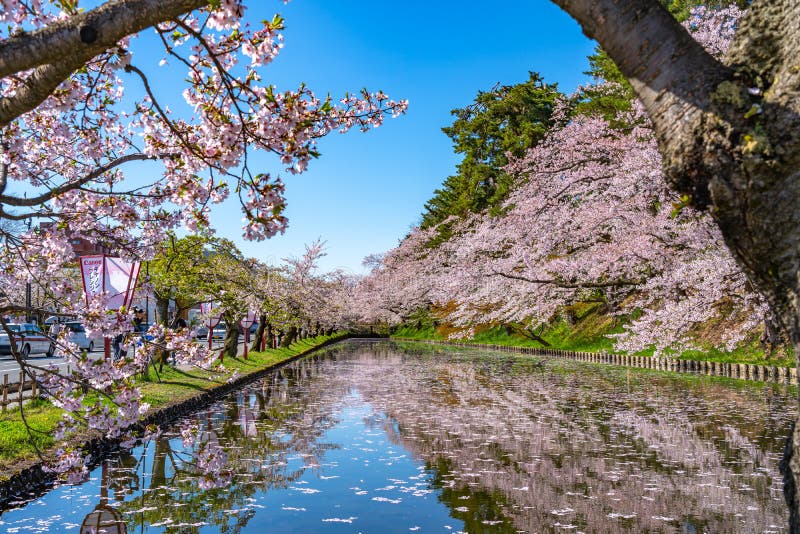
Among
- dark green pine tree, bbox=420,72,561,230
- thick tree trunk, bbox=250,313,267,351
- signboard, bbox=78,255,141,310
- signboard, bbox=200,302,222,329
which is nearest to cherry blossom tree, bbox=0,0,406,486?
signboard, bbox=78,255,141,310

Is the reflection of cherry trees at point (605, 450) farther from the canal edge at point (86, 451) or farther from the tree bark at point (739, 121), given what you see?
the canal edge at point (86, 451)

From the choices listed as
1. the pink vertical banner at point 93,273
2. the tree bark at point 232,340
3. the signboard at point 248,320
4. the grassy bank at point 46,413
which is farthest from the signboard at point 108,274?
the signboard at point 248,320

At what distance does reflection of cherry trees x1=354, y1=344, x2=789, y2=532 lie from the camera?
616cm

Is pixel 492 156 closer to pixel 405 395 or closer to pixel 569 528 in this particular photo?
pixel 405 395

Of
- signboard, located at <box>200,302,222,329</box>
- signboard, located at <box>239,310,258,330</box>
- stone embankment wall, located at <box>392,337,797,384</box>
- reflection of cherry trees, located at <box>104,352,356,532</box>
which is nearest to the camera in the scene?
reflection of cherry trees, located at <box>104,352,356,532</box>

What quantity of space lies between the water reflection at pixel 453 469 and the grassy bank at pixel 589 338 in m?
4.52

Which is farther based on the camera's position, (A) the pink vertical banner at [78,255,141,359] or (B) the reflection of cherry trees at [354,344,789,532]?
(A) the pink vertical banner at [78,255,141,359]

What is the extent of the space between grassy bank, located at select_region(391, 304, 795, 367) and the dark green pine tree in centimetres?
909

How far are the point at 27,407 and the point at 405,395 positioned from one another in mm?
9016

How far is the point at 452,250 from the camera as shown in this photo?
4894 centimetres

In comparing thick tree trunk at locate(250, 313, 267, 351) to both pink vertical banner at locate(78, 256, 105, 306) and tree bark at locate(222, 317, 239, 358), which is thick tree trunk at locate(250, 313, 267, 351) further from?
pink vertical banner at locate(78, 256, 105, 306)

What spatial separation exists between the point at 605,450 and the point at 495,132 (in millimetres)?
38080

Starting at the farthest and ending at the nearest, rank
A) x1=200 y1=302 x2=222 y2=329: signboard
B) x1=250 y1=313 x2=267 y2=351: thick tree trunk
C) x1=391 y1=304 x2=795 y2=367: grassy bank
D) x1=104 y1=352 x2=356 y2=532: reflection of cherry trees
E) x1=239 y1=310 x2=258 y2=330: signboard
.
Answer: x1=250 y1=313 x2=267 y2=351: thick tree trunk → x1=239 y1=310 x2=258 y2=330: signboard → x1=200 y1=302 x2=222 y2=329: signboard → x1=391 y1=304 x2=795 y2=367: grassy bank → x1=104 y1=352 x2=356 y2=532: reflection of cherry trees

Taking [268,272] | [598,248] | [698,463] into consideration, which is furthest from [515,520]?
[268,272]
